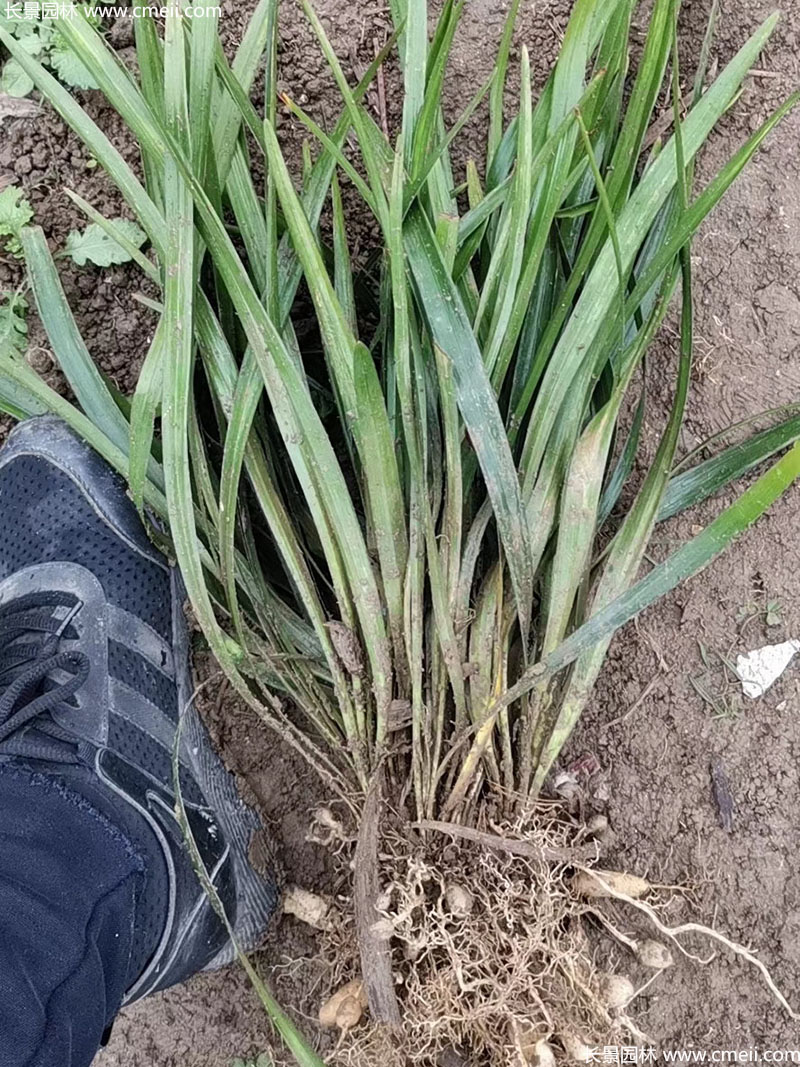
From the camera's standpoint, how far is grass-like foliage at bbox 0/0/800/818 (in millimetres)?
726

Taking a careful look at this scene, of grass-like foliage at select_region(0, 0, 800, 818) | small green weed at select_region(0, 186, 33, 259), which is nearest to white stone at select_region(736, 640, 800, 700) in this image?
grass-like foliage at select_region(0, 0, 800, 818)

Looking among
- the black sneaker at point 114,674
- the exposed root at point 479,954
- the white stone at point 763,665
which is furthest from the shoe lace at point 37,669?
the white stone at point 763,665

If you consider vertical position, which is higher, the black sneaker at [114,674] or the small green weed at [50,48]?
the small green weed at [50,48]

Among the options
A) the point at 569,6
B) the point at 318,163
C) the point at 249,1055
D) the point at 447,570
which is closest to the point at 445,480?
the point at 447,570

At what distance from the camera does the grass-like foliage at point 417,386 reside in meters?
0.73

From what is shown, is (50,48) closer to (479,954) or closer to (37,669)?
(37,669)

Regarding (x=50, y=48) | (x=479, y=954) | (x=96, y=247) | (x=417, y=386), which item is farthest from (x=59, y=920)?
(x=50, y=48)

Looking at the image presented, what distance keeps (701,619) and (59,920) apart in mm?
811

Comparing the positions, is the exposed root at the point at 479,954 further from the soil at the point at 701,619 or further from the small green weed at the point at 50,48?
the small green weed at the point at 50,48

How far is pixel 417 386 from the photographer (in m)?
0.79

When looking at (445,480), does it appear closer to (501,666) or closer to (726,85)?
(501,666)

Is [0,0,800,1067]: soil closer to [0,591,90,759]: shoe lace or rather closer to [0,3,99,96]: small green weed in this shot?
[0,3,99,96]: small green weed

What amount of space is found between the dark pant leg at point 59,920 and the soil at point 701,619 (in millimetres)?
270

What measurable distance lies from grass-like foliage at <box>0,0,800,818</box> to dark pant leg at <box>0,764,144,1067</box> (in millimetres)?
241
